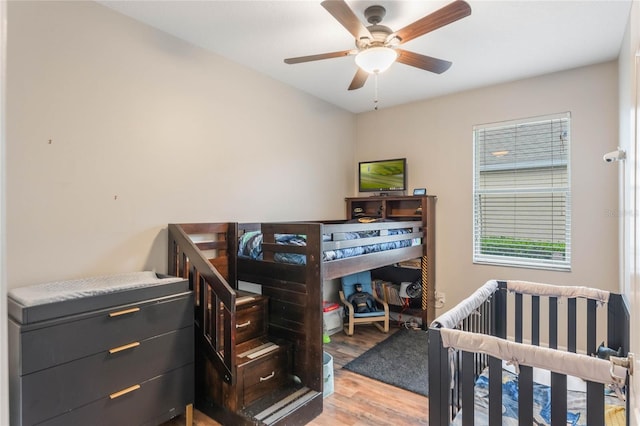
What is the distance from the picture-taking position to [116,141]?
215cm

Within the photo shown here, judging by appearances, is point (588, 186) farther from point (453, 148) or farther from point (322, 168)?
point (322, 168)

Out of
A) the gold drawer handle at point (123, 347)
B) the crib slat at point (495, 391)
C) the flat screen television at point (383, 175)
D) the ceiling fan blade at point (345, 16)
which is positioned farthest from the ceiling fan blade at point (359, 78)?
the gold drawer handle at point (123, 347)

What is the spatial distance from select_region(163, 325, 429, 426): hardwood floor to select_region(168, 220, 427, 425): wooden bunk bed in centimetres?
10

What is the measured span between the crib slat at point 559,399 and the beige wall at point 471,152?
2342 mm

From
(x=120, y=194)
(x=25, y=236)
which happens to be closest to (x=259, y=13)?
(x=120, y=194)

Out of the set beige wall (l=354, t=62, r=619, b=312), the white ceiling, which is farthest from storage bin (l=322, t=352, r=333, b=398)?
the white ceiling

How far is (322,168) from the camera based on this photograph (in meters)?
3.87

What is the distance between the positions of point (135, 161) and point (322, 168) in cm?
206

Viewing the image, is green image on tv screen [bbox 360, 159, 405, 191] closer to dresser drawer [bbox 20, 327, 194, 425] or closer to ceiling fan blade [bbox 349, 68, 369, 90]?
ceiling fan blade [bbox 349, 68, 369, 90]

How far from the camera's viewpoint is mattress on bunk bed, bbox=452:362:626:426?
1421 mm

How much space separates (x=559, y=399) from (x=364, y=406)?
1396 millimetres

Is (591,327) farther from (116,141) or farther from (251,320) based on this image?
(116,141)

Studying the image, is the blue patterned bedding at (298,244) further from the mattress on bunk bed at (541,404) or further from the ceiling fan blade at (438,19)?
the ceiling fan blade at (438,19)

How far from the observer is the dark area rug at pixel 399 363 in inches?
99.7
